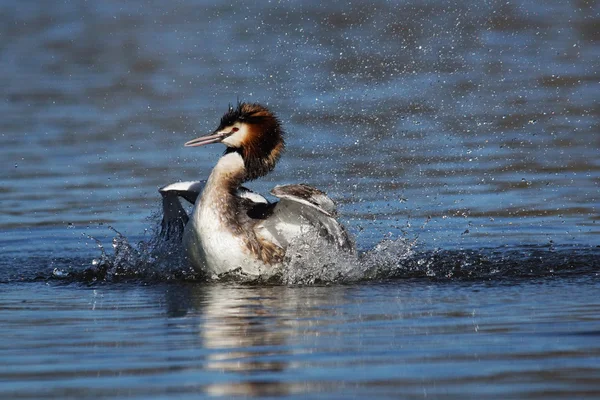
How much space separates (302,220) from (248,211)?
0.40 m

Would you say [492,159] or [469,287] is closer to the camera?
[469,287]

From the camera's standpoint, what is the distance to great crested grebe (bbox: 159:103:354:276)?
31.2 ft

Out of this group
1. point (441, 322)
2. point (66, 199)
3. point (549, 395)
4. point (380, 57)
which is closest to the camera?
point (549, 395)

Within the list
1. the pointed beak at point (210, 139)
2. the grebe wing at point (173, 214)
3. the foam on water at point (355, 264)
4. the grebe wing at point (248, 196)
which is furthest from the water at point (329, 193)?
the pointed beak at point (210, 139)

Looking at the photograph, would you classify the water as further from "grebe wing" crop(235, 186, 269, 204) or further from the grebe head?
the grebe head

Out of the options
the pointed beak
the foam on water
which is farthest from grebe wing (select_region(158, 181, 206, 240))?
the pointed beak

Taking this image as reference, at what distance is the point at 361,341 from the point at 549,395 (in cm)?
150

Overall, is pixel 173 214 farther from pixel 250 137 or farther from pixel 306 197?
pixel 306 197

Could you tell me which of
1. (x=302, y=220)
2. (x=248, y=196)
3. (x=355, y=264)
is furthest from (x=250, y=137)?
(x=355, y=264)

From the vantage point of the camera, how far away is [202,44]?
23.8m

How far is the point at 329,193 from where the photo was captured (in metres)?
13.0

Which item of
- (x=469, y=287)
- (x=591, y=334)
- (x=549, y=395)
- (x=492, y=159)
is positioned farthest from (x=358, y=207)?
(x=549, y=395)

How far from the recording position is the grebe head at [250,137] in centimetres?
1001

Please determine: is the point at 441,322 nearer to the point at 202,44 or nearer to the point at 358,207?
the point at 358,207
